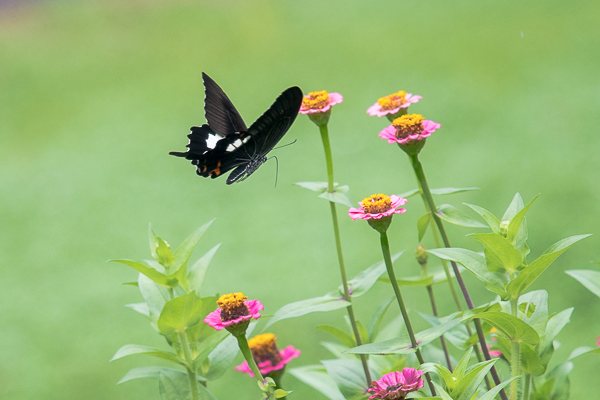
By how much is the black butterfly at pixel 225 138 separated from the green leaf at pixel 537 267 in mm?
326

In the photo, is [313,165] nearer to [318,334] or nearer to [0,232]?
[318,334]

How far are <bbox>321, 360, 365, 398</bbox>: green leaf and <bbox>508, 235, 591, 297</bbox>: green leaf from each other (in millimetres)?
214

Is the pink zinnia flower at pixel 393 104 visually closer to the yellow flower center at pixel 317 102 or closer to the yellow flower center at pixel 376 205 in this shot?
the yellow flower center at pixel 317 102

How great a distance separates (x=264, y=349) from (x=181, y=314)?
0.16m

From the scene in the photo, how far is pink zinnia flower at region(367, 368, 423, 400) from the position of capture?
0.73 metres

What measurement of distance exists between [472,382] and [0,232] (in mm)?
1755

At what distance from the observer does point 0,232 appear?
2.25 m

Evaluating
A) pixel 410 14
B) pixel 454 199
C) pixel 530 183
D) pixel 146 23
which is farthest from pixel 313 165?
pixel 146 23

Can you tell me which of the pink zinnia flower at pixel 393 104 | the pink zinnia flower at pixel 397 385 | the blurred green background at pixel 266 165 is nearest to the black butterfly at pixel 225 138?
the pink zinnia flower at pixel 393 104

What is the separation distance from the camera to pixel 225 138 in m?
1.01

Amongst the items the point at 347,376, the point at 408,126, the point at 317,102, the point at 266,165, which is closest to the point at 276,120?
the point at 317,102

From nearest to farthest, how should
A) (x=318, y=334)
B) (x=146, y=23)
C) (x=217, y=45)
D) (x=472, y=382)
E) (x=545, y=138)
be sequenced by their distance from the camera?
(x=472, y=382) < (x=318, y=334) < (x=545, y=138) < (x=217, y=45) < (x=146, y=23)

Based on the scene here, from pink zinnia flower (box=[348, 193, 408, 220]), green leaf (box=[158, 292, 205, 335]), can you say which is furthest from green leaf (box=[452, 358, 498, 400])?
green leaf (box=[158, 292, 205, 335])

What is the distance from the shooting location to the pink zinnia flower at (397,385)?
0.73 meters
